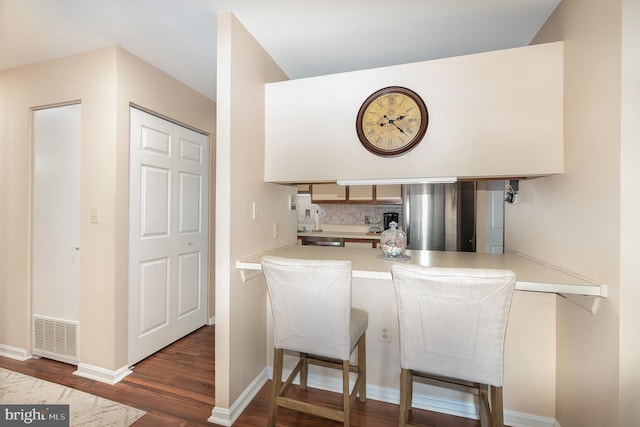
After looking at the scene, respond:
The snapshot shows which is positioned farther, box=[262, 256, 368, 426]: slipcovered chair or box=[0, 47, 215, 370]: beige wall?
box=[0, 47, 215, 370]: beige wall

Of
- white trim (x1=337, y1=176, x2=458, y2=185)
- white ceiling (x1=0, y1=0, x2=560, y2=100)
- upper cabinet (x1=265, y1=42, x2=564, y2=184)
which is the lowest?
white trim (x1=337, y1=176, x2=458, y2=185)

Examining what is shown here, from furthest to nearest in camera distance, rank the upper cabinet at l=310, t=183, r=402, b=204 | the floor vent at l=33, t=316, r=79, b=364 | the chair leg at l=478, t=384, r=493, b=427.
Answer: the upper cabinet at l=310, t=183, r=402, b=204 → the floor vent at l=33, t=316, r=79, b=364 → the chair leg at l=478, t=384, r=493, b=427

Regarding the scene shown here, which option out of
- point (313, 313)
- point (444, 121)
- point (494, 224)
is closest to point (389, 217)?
point (494, 224)

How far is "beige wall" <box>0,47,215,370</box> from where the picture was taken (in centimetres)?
202

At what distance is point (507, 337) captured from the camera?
1659 millimetres

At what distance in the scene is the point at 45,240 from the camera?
90.2 inches

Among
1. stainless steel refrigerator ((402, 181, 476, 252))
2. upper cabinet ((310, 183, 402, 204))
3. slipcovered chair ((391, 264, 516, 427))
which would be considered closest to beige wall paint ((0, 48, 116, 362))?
slipcovered chair ((391, 264, 516, 427))

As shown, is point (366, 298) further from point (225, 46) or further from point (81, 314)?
point (81, 314)

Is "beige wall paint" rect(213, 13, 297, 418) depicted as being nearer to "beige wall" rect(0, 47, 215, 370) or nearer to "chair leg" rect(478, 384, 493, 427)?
"beige wall" rect(0, 47, 215, 370)

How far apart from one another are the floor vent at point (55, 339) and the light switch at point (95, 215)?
33.6 inches

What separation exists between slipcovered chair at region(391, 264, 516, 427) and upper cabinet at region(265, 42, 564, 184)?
817 mm

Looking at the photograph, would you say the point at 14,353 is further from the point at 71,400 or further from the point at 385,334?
the point at 385,334

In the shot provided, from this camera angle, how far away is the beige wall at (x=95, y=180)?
202 centimetres

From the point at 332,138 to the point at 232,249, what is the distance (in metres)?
1.00
